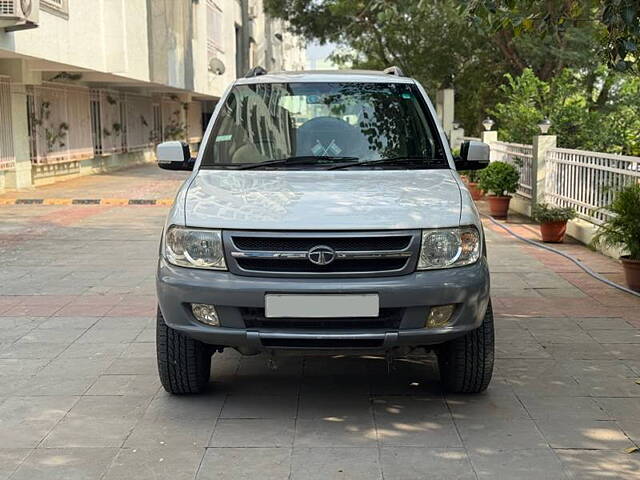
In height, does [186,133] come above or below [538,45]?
below

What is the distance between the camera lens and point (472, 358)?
466cm

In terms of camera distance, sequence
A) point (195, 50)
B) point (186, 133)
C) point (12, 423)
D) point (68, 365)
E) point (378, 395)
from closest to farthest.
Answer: point (12, 423)
point (378, 395)
point (68, 365)
point (195, 50)
point (186, 133)

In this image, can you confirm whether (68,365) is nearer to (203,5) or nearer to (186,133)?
(203,5)

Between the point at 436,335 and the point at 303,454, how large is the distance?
2.98 feet

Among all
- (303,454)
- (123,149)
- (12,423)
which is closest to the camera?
(303,454)

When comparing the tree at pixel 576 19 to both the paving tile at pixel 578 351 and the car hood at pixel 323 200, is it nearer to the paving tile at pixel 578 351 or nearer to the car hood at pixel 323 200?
the car hood at pixel 323 200

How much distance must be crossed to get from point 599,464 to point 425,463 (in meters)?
0.82

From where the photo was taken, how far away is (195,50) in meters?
31.5

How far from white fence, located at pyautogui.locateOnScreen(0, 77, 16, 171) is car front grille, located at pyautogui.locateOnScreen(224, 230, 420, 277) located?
15312mm

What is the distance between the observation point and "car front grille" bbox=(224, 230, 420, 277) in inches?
164

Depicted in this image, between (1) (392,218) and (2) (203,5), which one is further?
(2) (203,5)

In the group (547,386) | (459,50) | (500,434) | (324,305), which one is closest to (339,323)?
(324,305)

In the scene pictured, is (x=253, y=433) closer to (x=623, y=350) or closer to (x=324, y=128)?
(x=324, y=128)

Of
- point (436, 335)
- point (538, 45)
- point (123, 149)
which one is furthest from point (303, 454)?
point (123, 149)
